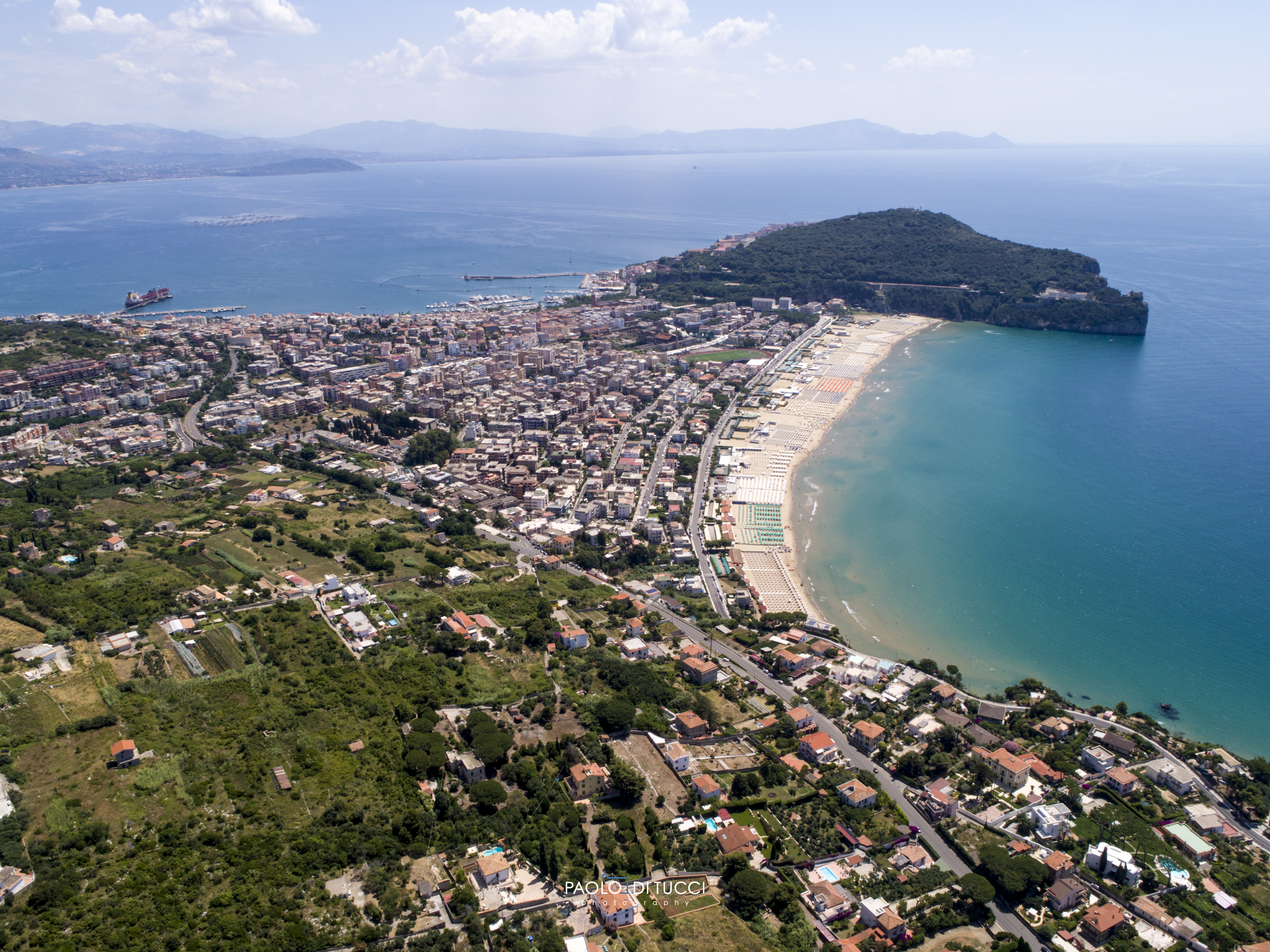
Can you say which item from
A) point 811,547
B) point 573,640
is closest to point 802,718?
point 573,640

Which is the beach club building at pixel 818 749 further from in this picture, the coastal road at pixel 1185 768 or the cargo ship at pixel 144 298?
the cargo ship at pixel 144 298

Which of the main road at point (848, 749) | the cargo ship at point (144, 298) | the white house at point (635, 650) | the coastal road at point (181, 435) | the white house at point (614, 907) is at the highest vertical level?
the cargo ship at point (144, 298)

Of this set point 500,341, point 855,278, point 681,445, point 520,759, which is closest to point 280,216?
point 500,341

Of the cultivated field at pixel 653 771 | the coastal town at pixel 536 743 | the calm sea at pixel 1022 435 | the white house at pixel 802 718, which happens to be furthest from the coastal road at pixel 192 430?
the white house at pixel 802 718

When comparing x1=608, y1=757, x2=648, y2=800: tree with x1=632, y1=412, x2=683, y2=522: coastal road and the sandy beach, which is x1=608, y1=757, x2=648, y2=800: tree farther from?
x1=632, y1=412, x2=683, y2=522: coastal road

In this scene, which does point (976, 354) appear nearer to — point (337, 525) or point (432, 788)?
point (337, 525)

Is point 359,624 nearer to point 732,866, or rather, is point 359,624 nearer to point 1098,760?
point 732,866
